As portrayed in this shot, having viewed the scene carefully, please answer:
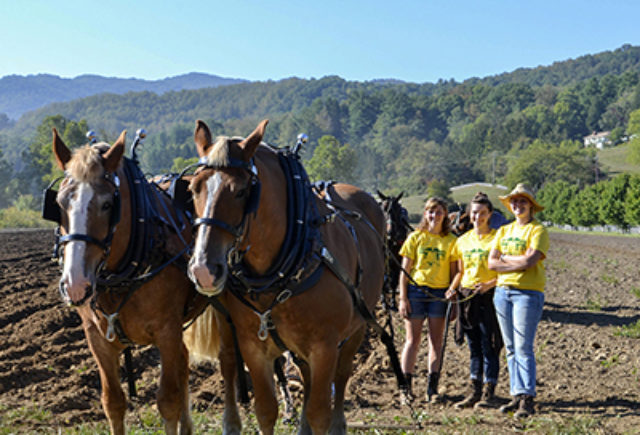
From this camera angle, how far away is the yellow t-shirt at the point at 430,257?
20.9 ft

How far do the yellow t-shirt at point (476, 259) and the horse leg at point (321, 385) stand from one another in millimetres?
2544

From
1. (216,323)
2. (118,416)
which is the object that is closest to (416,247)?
(216,323)

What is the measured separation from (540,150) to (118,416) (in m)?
93.9

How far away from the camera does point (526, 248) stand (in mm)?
5594

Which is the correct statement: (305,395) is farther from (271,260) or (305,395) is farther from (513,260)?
(513,260)

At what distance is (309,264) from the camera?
3.81 metres

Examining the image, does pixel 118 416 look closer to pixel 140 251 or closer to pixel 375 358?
pixel 140 251

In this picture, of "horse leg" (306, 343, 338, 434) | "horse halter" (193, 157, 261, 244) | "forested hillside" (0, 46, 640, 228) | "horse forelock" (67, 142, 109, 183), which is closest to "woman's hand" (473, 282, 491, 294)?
"horse leg" (306, 343, 338, 434)

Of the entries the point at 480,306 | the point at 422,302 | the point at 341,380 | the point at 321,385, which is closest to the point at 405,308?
the point at 422,302

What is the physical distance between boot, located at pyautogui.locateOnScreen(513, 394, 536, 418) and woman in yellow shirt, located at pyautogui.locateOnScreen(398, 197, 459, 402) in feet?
3.12

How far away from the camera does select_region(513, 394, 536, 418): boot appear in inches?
216

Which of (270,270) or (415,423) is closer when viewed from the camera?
(270,270)

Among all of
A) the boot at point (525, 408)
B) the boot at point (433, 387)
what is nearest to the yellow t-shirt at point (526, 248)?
the boot at point (525, 408)

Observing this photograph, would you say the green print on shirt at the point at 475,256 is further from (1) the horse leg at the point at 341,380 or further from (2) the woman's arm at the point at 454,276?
(1) the horse leg at the point at 341,380
